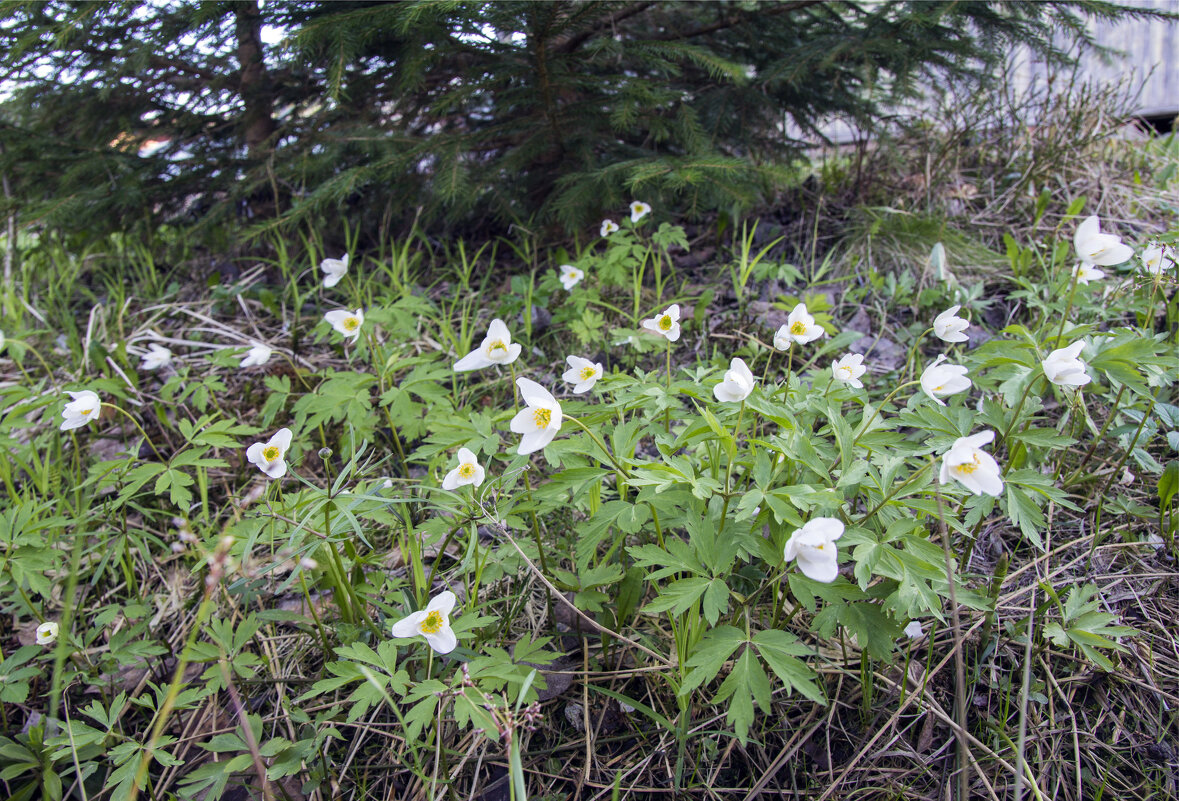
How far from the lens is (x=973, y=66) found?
370 cm

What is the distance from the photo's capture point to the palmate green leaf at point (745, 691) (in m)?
1.23

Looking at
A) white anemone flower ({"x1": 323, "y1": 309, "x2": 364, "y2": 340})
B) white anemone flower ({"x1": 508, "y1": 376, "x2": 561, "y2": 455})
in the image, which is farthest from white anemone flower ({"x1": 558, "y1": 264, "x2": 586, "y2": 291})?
white anemone flower ({"x1": 508, "y1": 376, "x2": 561, "y2": 455})

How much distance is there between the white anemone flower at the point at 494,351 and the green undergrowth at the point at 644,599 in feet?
0.06

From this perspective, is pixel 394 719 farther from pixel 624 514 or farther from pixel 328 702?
pixel 624 514

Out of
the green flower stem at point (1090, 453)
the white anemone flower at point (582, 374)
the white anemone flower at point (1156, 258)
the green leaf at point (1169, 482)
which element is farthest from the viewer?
the white anemone flower at point (1156, 258)

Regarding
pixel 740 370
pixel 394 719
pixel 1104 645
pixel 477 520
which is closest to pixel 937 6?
pixel 740 370

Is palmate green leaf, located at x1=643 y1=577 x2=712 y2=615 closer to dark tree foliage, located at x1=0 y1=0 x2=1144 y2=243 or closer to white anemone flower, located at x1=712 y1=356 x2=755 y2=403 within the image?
white anemone flower, located at x1=712 y1=356 x2=755 y2=403

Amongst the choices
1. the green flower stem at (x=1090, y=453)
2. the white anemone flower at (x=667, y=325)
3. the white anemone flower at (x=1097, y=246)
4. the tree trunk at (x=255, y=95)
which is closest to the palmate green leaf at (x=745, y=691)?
the white anemone flower at (x=667, y=325)

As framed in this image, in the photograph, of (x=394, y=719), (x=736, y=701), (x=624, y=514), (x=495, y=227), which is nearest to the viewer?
(x=736, y=701)

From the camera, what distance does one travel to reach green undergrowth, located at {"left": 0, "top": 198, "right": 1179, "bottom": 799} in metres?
1.39

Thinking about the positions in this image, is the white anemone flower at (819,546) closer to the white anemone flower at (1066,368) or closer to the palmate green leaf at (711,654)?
the palmate green leaf at (711,654)

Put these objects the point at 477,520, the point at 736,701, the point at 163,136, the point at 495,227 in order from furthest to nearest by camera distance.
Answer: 1. the point at 495,227
2. the point at 163,136
3. the point at 477,520
4. the point at 736,701

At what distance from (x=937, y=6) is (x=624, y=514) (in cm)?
280

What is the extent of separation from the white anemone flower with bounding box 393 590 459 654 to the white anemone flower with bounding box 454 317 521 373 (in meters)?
0.63
